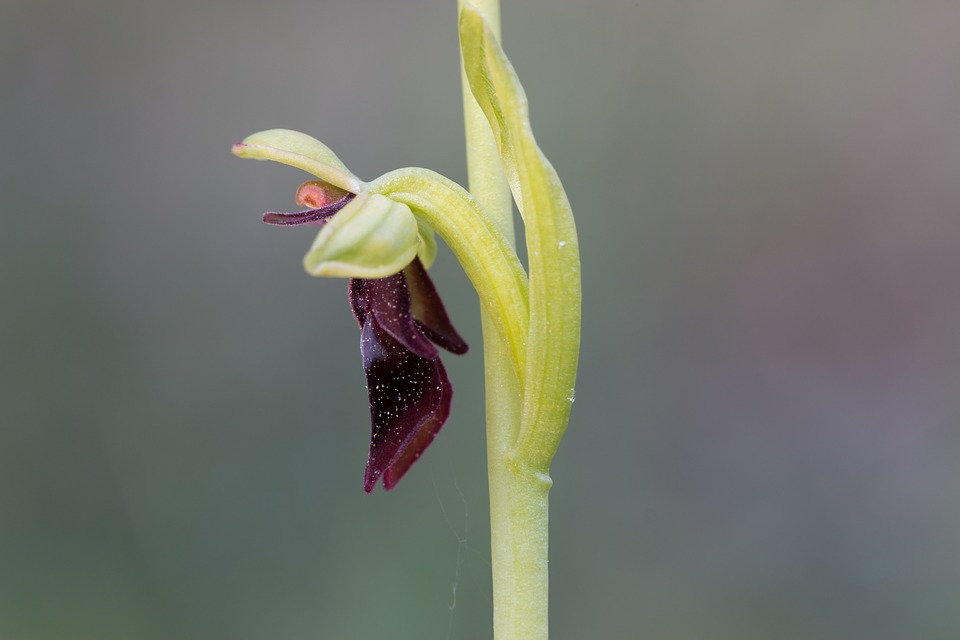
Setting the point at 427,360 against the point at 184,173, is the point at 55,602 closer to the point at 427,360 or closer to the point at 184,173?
the point at 184,173

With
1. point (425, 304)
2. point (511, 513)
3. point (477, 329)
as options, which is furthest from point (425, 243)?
point (477, 329)

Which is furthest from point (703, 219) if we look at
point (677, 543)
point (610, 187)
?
point (677, 543)

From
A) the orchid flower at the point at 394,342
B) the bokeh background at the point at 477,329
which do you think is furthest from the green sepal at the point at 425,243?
the bokeh background at the point at 477,329

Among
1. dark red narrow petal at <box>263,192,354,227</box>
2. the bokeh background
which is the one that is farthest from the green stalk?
the bokeh background

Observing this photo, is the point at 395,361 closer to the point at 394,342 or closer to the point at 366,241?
the point at 394,342

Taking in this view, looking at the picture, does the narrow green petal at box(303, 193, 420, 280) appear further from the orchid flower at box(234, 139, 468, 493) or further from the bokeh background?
the bokeh background

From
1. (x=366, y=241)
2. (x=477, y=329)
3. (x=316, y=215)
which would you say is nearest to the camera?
(x=366, y=241)
